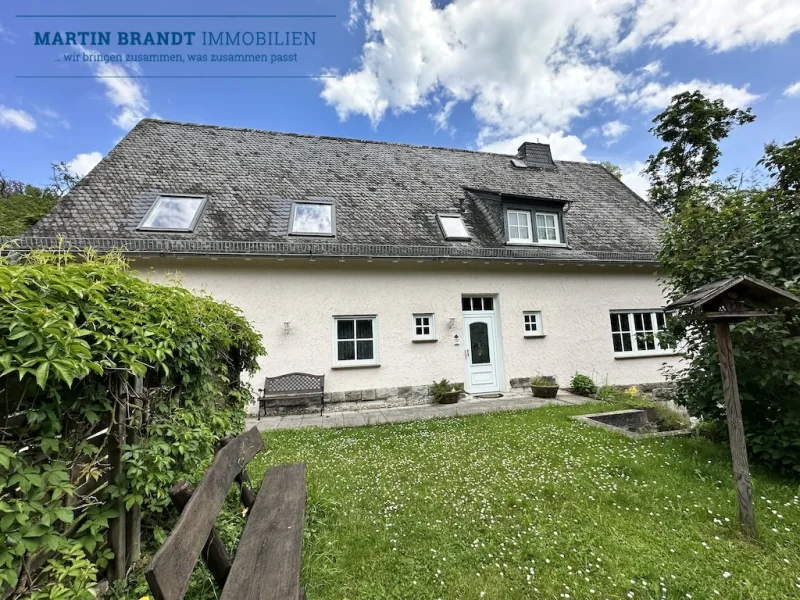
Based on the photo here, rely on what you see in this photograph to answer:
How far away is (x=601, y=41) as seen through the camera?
1098cm

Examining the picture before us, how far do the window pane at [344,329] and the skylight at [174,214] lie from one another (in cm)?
403

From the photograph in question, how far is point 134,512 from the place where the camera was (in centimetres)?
178

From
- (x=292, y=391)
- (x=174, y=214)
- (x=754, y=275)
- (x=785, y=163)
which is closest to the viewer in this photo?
(x=754, y=275)

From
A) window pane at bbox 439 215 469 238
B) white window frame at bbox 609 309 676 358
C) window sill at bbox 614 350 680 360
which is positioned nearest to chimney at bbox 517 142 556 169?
window pane at bbox 439 215 469 238

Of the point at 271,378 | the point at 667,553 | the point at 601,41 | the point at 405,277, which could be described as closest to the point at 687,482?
the point at 667,553

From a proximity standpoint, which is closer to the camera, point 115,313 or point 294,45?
point 115,313

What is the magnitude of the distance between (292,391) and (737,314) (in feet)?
24.2

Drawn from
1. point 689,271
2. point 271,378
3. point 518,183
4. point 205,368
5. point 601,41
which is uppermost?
point 601,41

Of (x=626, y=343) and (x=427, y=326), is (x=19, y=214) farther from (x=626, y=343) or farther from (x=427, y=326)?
(x=626, y=343)

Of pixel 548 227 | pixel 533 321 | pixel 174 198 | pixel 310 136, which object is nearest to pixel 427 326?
pixel 533 321

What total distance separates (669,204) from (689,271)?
19051 millimetres

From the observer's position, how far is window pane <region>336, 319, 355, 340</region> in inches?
323

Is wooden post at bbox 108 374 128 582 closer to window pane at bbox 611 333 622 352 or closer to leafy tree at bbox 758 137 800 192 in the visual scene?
leafy tree at bbox 758 137 800 192

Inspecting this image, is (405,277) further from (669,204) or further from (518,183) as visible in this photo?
(669,204)
